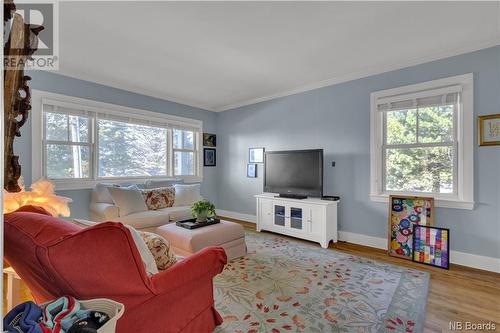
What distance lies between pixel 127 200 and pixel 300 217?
259 centimetres

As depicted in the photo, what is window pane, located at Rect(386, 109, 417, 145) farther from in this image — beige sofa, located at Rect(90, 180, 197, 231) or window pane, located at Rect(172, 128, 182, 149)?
window pane, located at Rect(172, 128, 182, 149)

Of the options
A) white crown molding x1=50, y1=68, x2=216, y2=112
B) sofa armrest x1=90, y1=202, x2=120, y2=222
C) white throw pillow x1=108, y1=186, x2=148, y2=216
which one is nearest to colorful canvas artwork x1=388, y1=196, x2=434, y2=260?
white throw pillow x1=108, y1=186, x2=148, y2=216

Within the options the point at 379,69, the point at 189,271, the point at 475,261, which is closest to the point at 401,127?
the point at 379,69

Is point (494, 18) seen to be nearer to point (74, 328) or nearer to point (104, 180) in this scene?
point (74, 328)

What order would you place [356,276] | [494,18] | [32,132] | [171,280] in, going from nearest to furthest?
[171,280], [494,18], [356,276], [32,132]

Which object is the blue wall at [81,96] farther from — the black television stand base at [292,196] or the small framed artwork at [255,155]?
the black television stand base at [292,196]

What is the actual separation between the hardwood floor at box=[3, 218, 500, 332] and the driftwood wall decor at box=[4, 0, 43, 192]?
6.23 feet

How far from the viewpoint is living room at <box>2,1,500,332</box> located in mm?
1183

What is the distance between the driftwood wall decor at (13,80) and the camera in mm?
858

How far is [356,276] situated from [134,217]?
286 cm

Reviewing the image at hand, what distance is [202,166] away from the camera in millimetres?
5422

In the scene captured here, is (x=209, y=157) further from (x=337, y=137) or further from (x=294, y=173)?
(x=337, y=137)

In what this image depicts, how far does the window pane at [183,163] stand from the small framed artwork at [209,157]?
0.31 m

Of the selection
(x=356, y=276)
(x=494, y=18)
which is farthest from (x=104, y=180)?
(x=494, y=18)
